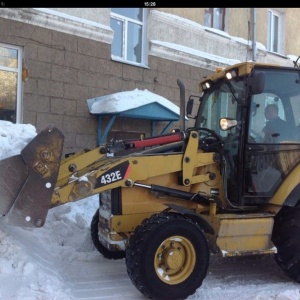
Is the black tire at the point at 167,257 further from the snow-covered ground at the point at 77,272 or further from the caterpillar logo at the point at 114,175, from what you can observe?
the caterpillar logo at the point at 114,175

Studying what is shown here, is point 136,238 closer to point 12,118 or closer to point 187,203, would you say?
point 187,203

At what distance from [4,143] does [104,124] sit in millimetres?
3303

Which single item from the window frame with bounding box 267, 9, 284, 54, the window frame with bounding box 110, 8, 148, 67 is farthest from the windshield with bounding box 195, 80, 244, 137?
the window frame with bounding box 267, 9, 284, 54

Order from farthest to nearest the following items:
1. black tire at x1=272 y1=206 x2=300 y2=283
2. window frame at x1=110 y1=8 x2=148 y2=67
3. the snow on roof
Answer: window frame at x1=110 y1=8 x2=148 y2=67, the snow on roof, black tire at x1=272 y1=206 x2=300 y2=283

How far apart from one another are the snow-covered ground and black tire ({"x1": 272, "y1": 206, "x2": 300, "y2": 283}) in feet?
0.65

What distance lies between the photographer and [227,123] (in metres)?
5.50

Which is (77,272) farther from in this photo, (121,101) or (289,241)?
(121,101)

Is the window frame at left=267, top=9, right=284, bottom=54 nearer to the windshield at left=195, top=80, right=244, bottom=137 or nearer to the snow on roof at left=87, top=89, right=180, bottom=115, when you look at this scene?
the snow on roof at left=87, top=89, right=180, bottom=115

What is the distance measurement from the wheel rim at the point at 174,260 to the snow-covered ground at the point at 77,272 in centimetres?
30

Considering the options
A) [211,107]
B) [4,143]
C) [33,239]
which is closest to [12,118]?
[4,143]

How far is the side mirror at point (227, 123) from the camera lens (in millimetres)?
5449

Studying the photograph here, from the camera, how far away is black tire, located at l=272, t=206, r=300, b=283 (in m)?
5.34

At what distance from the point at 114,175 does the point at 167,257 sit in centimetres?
99

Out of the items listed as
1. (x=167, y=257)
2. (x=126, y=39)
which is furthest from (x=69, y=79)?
(x=167, y=257)
